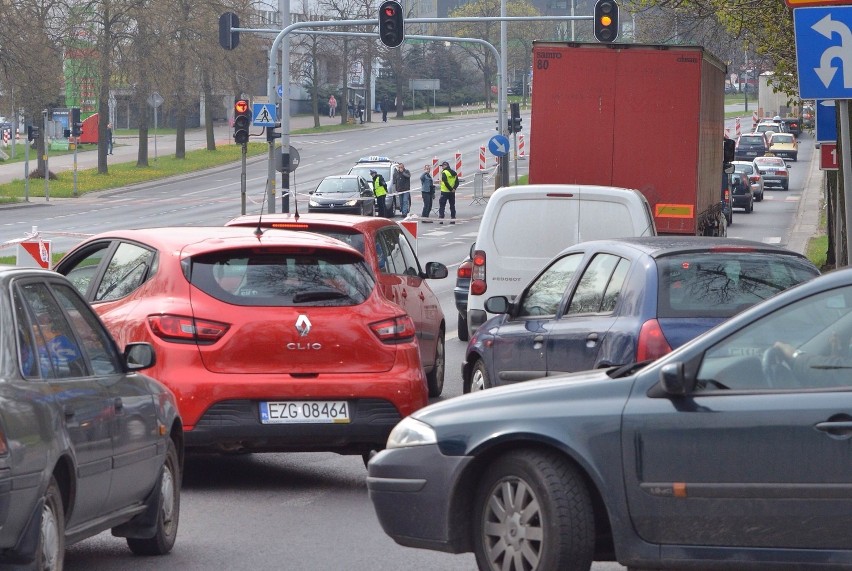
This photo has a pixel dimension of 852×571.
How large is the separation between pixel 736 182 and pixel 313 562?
1833 inches

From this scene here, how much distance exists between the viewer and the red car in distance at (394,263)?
1162 centimetres

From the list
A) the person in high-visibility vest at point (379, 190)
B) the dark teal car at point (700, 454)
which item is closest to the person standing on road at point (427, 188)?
the person in high-visibility vest at point (379, 190)

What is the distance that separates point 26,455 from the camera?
5266 millimetres

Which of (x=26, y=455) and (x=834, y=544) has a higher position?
(x=26, y=455)

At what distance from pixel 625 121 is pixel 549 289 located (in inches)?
332

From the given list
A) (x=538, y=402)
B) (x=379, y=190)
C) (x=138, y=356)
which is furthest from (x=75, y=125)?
(x=538, y=402)

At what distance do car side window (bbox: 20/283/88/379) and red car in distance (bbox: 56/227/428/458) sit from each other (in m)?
2.23

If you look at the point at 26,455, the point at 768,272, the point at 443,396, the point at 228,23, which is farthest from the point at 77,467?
the point at 228,23

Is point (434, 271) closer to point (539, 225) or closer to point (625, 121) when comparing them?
point (539, 225)

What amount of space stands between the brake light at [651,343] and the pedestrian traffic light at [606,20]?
24.9 metres

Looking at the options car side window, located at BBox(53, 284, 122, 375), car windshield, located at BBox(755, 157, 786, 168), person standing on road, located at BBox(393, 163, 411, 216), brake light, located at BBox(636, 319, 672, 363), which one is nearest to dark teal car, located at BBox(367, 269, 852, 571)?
car side window, located at BBox(53, 284, 122, 375)

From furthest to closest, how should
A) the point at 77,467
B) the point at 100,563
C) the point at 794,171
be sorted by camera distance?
1. the point at 794,171
2. the point at 100,563
3. the point at 77,467

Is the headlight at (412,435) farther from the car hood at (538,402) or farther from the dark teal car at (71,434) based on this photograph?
the dark teal car at (71,434)

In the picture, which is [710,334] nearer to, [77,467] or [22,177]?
[77,467]
